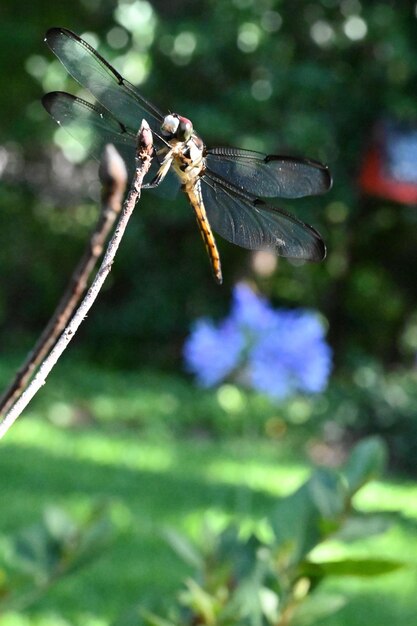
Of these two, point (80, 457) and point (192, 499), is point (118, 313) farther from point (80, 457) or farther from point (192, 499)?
point (192, 499)

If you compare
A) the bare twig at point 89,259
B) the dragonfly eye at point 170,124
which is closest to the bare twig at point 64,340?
the bare twig at point 89,259

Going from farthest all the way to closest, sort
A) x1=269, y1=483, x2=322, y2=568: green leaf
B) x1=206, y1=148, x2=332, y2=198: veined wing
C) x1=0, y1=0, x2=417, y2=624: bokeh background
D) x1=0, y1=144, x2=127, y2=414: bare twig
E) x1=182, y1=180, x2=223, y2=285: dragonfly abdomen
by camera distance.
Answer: x1=0, y1=0, x2=417, y2=624: bokeh background, x1=206, y1=148, x2=332, y2=198: veined wing, x1=269, y1=483, x2=322, y2=568: green leaf, x1=182, y1=180, x2=223, y2=285: dragonfly abdomen, x1=0, y1=144, x2=127, y2=414: bare twig

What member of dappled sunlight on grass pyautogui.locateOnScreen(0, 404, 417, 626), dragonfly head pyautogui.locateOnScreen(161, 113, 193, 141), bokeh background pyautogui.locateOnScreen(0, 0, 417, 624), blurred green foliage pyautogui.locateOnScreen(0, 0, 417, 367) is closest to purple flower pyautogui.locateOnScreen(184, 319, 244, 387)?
dappled sunlight on grass pyautogui.locateOnScreen(0, 404, 417, 626)

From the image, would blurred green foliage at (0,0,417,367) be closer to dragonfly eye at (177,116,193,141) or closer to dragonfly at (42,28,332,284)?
dragonfly at (42,28,332,284)

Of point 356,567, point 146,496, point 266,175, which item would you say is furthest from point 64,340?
point 146,496

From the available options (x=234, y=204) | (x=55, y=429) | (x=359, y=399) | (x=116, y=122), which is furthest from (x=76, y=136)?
(x=359, y=399)
